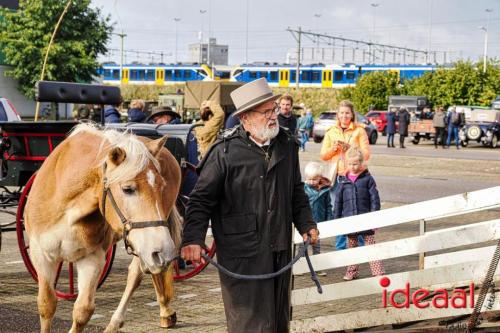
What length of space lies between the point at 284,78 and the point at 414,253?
65.8 meters

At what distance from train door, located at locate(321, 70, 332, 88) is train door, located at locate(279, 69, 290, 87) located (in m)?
3.03

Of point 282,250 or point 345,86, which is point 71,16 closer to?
point 345,86

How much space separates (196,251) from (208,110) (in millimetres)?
6782

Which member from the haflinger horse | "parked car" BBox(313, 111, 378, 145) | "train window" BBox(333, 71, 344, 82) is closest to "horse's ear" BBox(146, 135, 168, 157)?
→ the haflinger horse

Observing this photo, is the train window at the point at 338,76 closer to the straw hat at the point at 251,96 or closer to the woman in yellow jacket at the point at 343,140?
the woman in yellow jacket at the point at 343,140

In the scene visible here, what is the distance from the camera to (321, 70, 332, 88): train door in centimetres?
7038

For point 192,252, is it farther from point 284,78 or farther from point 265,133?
point 284,78

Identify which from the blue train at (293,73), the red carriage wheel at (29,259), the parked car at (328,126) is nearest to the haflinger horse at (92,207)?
the red carriage wheel at (29,259)

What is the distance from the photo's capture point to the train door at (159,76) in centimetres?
7534

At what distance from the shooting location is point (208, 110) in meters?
11.6

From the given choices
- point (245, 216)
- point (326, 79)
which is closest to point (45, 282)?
point (245, 216)

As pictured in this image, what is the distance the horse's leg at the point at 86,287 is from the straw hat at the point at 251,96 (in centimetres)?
165

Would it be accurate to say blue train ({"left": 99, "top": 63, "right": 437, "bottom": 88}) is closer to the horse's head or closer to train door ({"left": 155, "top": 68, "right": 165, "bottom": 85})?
train door ({"left": 155, "top": 68, "right": 165, "bottom": 85})

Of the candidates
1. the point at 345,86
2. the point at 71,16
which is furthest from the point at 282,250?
the point at 345,86
